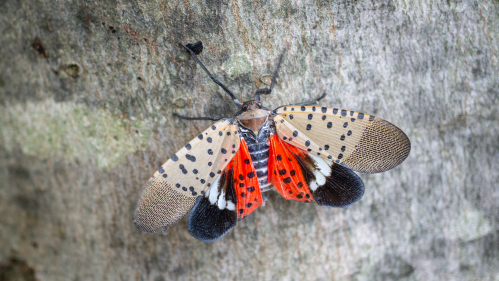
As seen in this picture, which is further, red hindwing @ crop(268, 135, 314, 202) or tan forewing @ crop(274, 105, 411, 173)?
red hindwing @ crop(268, 135, 314, 202)

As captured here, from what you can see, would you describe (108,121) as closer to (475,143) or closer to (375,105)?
(375,105)

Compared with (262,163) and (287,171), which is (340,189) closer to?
(287,171)

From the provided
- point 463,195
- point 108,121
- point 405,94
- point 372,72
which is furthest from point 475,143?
point 108,121

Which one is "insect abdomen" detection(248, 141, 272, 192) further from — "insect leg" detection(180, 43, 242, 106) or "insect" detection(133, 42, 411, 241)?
"insect leg" detection(180, 43, 242, 106)

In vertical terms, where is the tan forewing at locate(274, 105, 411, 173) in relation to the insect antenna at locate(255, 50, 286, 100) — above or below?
below

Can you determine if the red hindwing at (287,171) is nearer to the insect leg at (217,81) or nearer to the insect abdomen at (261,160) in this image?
the insect abdomen at (261,160)

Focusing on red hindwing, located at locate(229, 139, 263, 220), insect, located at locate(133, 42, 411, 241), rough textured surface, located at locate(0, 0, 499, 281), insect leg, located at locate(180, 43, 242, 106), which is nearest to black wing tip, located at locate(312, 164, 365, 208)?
insect, located at locate(133, 42, 411, 241)

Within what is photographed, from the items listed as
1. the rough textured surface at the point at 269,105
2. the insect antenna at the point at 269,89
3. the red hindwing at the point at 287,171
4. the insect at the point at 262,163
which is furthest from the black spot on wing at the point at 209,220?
the insect antenna at the point at 269,89
